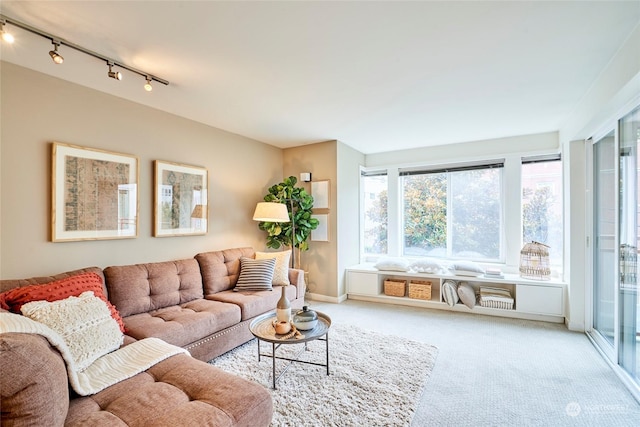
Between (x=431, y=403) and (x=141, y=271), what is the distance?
2.66 metres

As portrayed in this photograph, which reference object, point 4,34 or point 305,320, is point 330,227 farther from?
point 4,34

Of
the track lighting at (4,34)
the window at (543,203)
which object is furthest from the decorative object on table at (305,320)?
the window at (543,203)

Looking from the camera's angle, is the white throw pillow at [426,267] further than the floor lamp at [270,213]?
Yes

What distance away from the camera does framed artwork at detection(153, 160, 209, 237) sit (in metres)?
3.25

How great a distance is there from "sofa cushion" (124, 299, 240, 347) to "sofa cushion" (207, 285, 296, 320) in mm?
103

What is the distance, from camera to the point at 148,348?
1882 mm

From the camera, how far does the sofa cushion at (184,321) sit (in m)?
2.23

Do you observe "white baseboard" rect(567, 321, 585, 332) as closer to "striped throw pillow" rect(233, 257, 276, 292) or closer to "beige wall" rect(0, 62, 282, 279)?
"striped throw pillow" rect(233, 257, 276, 292)

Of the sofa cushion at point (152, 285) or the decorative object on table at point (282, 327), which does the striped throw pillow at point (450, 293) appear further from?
the sofa cushion at point (152, 285)

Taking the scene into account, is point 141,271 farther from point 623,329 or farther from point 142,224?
point 623,329

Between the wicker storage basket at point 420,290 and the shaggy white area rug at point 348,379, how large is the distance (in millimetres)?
1394

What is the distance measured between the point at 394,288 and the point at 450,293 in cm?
80

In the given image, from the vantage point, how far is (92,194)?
8.89ft

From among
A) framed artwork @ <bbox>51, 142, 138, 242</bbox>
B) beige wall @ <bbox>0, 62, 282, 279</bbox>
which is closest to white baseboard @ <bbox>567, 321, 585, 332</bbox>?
beige wall @ <bbox>0, 62, 282, 279</bbox>
